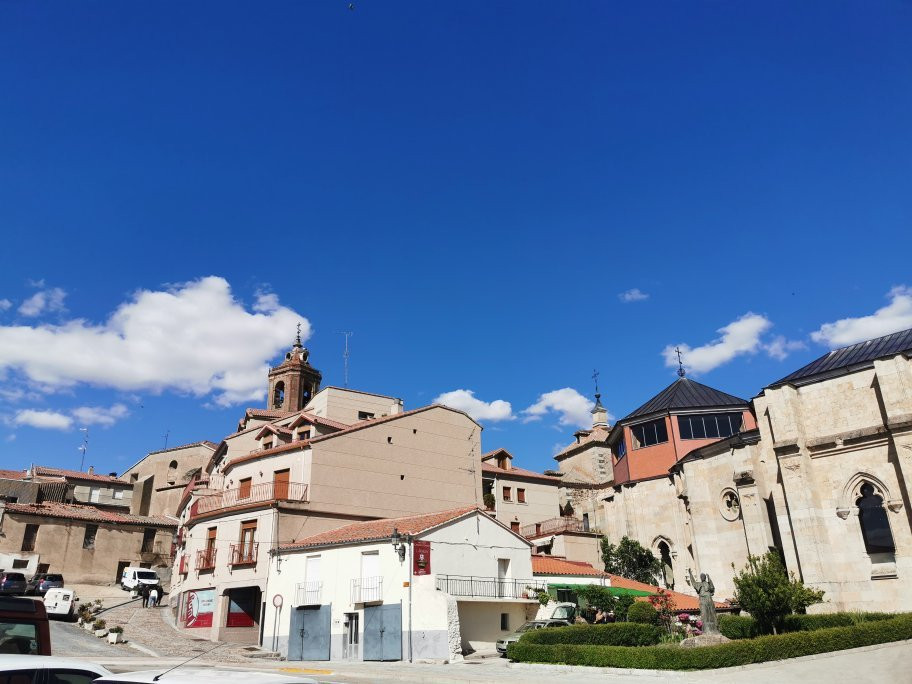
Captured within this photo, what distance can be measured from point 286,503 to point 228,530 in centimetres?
427

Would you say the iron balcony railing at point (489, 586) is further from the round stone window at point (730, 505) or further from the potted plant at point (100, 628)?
the potted plant at point (100, 628)

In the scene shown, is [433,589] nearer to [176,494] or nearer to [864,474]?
[864,474]

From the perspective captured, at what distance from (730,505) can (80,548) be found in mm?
40973

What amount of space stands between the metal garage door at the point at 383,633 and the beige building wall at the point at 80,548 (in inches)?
1077

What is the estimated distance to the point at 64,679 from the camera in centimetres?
635

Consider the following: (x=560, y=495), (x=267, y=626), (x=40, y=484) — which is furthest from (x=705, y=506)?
(x=40, y=484)

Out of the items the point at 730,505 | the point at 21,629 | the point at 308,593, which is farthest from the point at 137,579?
the point at 21,629

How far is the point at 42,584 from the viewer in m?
34.2

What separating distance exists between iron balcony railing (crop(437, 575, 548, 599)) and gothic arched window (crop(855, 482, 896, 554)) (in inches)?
530

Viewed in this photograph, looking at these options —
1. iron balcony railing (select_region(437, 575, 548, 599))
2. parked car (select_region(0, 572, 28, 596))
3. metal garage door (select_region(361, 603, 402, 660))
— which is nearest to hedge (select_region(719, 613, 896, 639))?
iron balcony railing (select_region(437, 575, 548, 599))

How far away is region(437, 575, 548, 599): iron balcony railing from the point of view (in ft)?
84.4

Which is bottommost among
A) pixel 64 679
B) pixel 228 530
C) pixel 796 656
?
pixel 796 656

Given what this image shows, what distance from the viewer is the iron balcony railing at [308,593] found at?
2709 centimetres

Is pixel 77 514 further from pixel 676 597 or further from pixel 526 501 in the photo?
pixel 676 597
